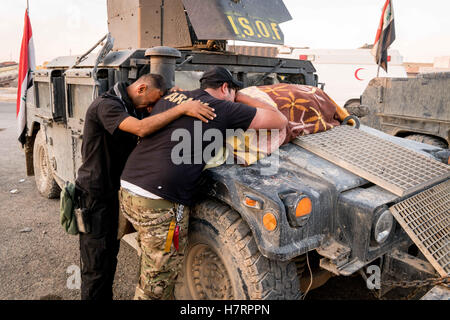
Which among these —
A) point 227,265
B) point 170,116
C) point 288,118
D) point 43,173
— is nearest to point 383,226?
point 227,265

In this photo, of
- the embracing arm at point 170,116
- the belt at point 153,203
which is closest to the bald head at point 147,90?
the embracing arm at point 170,116

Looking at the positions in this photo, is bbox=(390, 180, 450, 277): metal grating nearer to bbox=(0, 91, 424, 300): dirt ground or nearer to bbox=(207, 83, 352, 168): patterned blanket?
bbox=(207, 83, 352, 168): patterned blanket

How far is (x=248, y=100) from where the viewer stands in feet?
9.25

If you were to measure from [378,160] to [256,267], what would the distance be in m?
1.33

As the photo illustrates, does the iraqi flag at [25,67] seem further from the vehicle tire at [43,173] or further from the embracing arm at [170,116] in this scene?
the embracing arm at [170,116]

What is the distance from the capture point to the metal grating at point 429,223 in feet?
7.68

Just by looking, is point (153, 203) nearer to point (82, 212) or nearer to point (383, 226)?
point (82, 212)

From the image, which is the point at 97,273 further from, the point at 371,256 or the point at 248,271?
the point at 371,256

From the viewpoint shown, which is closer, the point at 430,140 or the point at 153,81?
the point at 153,81

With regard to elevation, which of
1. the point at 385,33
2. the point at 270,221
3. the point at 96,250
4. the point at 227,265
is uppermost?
the point at 385,33

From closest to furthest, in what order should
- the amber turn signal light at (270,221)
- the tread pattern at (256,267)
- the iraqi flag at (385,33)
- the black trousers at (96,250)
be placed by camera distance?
the amber turn signal light at (270,221) < the tread pattern at (256,267) < the black trousers at (96,250) < the iraqi flag at (385,33)

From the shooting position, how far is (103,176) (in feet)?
9.37

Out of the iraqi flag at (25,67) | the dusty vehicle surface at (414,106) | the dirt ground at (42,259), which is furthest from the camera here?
the dusty vehicle surface at (414,106)

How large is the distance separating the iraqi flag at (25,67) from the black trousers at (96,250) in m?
3.15
